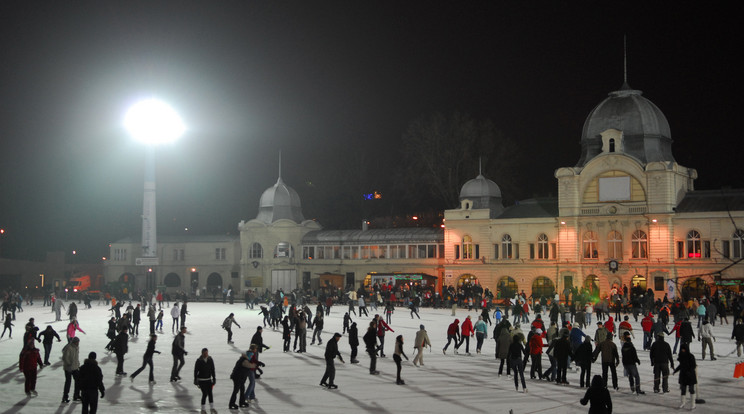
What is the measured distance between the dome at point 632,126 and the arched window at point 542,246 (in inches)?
246

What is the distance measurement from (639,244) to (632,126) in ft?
29.2

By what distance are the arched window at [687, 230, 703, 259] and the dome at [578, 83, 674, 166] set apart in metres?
6.35

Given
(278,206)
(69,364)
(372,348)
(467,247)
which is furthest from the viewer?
(278,206)

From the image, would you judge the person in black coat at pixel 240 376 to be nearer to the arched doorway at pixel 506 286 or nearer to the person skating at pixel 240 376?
the person skating at pixel 240 376

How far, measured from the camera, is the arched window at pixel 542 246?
5860 centimetres

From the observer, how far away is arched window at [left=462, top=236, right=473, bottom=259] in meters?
61.7

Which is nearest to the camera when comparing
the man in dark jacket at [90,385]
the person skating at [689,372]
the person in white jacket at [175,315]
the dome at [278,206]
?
the man in dark jacket at [90,385]

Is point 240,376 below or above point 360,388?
above

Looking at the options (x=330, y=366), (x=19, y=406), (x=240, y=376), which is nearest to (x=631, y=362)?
(x=330, y=366)

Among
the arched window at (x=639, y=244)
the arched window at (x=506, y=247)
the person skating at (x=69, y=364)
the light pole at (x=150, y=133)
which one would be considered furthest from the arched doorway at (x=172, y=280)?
the person skating at (x=69, y=364)

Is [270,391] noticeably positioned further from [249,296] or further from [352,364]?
[249,296]

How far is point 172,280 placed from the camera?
78.9 meters

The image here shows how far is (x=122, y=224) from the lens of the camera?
96812mm

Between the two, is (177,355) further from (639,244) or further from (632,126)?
(632,126)
